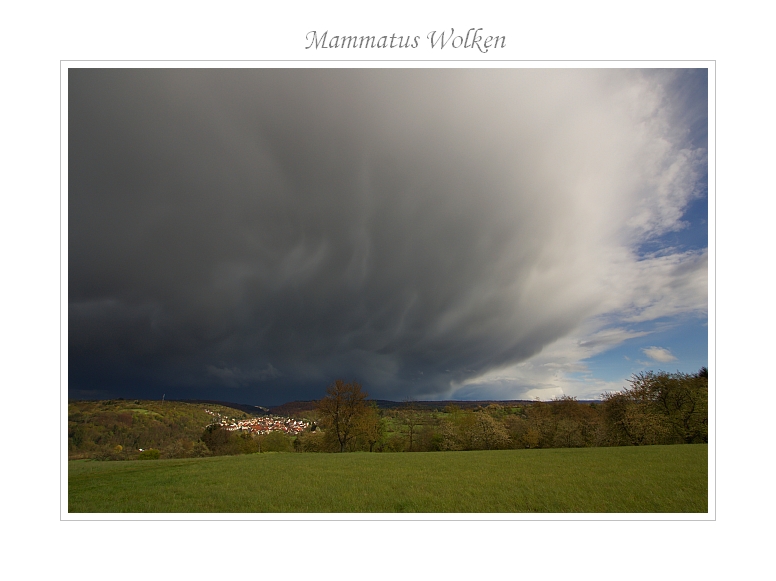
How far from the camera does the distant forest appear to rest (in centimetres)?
3050

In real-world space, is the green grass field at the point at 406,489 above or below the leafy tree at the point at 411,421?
above

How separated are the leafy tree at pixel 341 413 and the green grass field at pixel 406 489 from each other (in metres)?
22.7

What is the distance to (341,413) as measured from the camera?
40531 millimetres

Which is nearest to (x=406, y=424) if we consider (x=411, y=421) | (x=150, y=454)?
(x=411, y=421)

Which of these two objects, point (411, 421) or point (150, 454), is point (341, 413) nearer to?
point (411, 421)

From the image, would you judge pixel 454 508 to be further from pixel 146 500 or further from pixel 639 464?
pixel 639 464

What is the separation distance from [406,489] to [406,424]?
40243mm

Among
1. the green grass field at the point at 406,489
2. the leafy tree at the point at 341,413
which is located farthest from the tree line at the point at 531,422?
the green grass field at the point at 406,489

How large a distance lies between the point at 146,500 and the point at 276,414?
43.7 m

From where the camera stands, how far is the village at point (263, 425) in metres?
44.4

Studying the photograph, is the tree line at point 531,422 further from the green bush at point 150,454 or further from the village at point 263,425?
the green bush at point 150,454

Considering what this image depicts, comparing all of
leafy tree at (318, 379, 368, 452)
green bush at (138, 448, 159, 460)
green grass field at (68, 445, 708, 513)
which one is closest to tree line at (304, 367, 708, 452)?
leafy tree at (318, 379, 368, 452)
